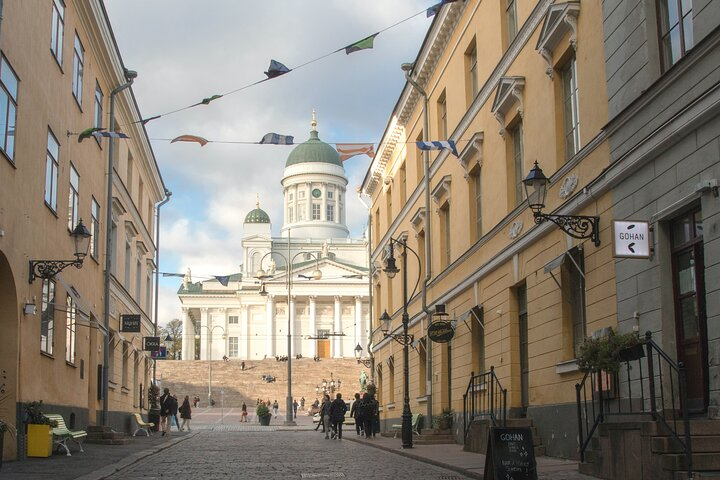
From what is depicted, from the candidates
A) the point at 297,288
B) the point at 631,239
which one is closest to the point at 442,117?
the point at 631,239

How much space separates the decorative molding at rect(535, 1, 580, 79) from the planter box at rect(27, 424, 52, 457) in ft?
36.8

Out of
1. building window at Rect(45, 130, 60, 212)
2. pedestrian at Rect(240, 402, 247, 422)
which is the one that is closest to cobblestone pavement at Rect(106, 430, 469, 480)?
building window at Rect(45, 130, 60, 212)

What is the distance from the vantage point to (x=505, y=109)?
66.9 feet

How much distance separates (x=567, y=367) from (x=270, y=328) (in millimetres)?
93757

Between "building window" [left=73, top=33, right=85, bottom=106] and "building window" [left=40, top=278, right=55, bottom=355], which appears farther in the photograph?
"building window" [left=73, top=33, right=85, bottom=106]

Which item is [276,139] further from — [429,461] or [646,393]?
[646,393]

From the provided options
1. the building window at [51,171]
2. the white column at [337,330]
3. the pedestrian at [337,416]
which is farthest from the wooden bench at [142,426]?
the white column at [337,330]

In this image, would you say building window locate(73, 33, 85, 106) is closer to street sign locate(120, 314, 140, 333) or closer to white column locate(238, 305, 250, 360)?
street sign locate(120, 314, 140, 333)

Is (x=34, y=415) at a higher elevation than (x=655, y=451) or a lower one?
higher

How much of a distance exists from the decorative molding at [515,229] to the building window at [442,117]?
27.4 feet

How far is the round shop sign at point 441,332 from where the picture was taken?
81.6ft

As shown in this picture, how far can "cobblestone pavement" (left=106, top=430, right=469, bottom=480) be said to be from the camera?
14852 mm

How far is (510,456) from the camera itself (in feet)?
35.7

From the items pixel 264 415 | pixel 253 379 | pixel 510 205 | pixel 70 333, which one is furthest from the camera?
pixel 253 379
